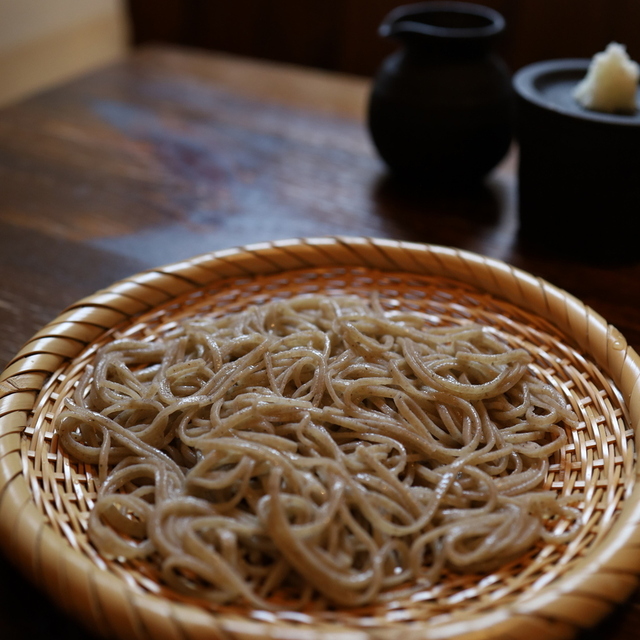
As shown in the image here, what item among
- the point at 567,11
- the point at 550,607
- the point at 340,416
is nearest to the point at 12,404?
the point at 340,416

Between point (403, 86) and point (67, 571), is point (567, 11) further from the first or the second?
point (67, 571)

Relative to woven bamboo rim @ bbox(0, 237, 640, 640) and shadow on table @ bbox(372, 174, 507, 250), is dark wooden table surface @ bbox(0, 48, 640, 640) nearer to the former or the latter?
shadow on table @ bbox(372, 174, 507, 250)

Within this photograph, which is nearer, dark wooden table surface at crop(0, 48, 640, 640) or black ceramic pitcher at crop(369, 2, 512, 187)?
dark wooden table surface at crop(0, 48, 640, 640)

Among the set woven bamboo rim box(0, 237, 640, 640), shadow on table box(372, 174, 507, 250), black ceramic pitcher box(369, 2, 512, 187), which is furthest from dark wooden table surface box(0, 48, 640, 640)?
woven bamboo rim box(0, 237, 640, 640)

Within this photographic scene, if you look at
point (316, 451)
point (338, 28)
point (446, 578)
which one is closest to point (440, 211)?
point (316, 451)

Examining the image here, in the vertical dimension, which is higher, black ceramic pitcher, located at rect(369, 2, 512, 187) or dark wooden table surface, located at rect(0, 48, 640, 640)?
black ceramic pitcher, located at rect(369, 2, 512, 187)

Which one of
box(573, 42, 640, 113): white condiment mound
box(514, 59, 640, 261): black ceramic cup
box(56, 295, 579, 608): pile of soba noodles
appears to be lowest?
box(56, 295, 579, 608): pile of soba noodles

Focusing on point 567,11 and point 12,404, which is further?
point 567,11
